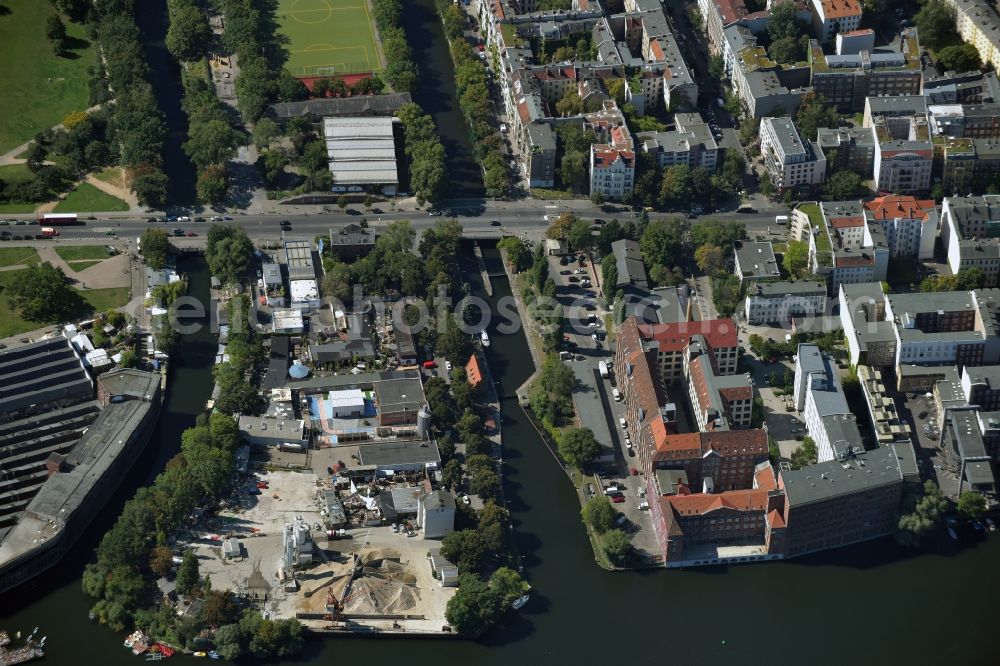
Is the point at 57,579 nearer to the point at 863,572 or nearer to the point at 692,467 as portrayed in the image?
the point at 692,467

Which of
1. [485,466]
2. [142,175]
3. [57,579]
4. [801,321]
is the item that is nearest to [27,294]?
[142,175]

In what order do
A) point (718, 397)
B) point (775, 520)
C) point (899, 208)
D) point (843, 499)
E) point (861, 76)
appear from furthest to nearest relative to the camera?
point (861, 76), point (899, 208), point (718, 397), point (843, 499), point (775, 520)

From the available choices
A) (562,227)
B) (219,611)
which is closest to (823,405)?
(562,227)

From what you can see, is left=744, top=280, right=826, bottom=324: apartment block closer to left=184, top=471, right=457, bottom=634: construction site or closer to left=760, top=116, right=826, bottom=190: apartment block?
left=760, top=116, right=826, bottom=190: apartment block

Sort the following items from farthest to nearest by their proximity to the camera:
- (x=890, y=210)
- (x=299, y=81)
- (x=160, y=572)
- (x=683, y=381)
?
(x=299, y=81) → (x=890, y=210) → (x=683, y=381) → (x=160, y=572)

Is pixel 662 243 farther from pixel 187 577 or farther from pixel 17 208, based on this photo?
pixel 17 208

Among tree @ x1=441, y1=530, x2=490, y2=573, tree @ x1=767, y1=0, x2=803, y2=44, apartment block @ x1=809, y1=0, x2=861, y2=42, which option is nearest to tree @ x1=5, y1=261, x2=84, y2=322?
tree @ x1=441, y1=530, x2=490, y2=573

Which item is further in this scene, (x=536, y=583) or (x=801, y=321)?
(x=801, y=321)
